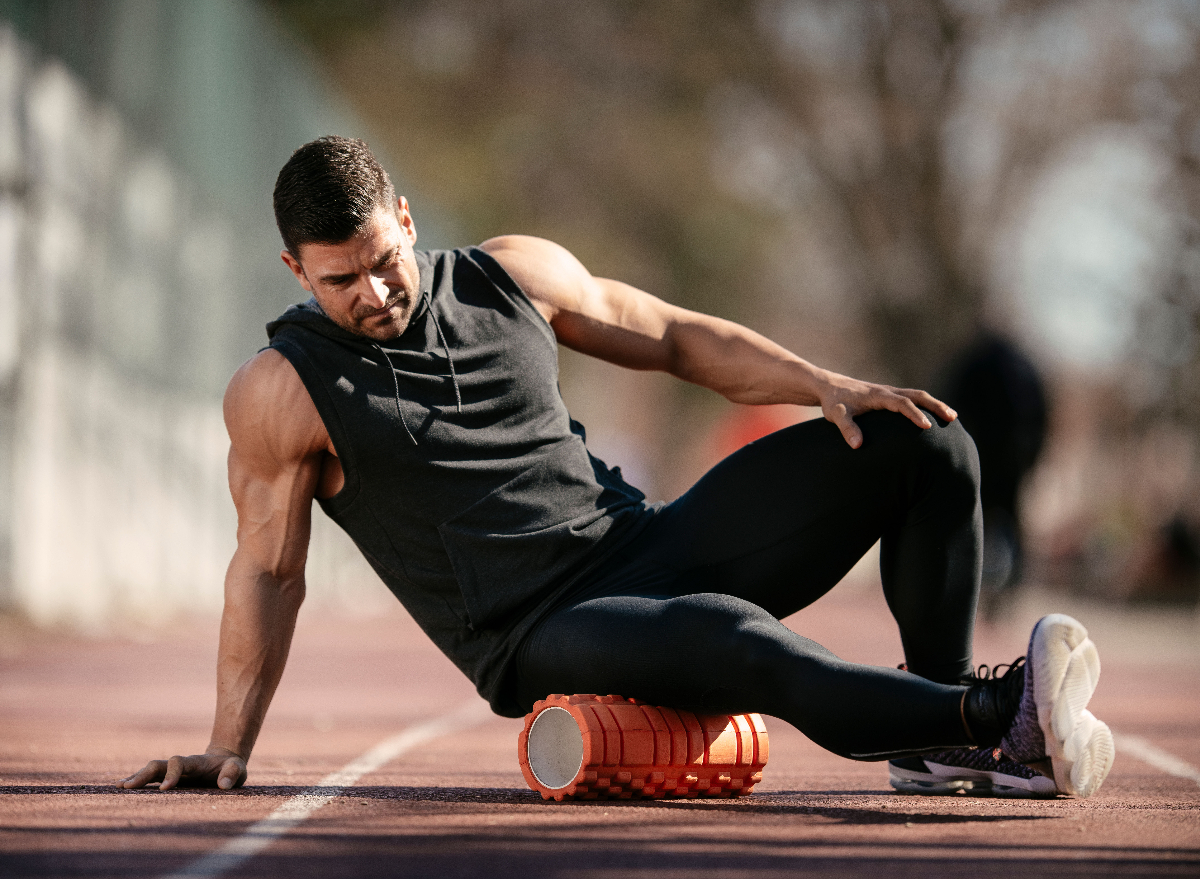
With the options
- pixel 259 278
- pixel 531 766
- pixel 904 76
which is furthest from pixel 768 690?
pixel 904 76

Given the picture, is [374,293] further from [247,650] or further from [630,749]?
[630,749]

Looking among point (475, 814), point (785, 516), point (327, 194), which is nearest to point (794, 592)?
point (785, 516)

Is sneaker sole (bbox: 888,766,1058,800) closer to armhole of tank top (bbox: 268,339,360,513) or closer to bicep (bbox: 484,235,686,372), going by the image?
bicep (bbox: 484,235,686,372)

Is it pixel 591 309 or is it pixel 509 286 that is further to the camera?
pixel 591 309

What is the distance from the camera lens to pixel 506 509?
4441mm

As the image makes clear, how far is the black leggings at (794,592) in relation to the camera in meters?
3.91

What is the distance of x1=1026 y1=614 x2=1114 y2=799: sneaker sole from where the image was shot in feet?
12.1

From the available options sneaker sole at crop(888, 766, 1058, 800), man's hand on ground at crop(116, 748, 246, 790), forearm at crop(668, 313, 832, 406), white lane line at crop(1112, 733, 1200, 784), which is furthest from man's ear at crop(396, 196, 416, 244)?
white lane line at crop(1112, 733, 1200, 784)

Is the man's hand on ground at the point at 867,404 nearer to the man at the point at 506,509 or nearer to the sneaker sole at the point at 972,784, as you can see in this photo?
the man at the point at 506,509

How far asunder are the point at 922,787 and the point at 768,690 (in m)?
0.80

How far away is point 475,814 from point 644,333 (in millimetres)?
1490

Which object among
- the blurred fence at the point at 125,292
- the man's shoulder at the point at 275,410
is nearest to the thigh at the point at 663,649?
the man's shoulder at the point at 275,410

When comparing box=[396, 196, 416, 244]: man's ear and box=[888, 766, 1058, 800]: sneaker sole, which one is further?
box=[396, 196, 416, 244]: man's ear

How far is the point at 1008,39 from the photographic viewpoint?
23.3m
